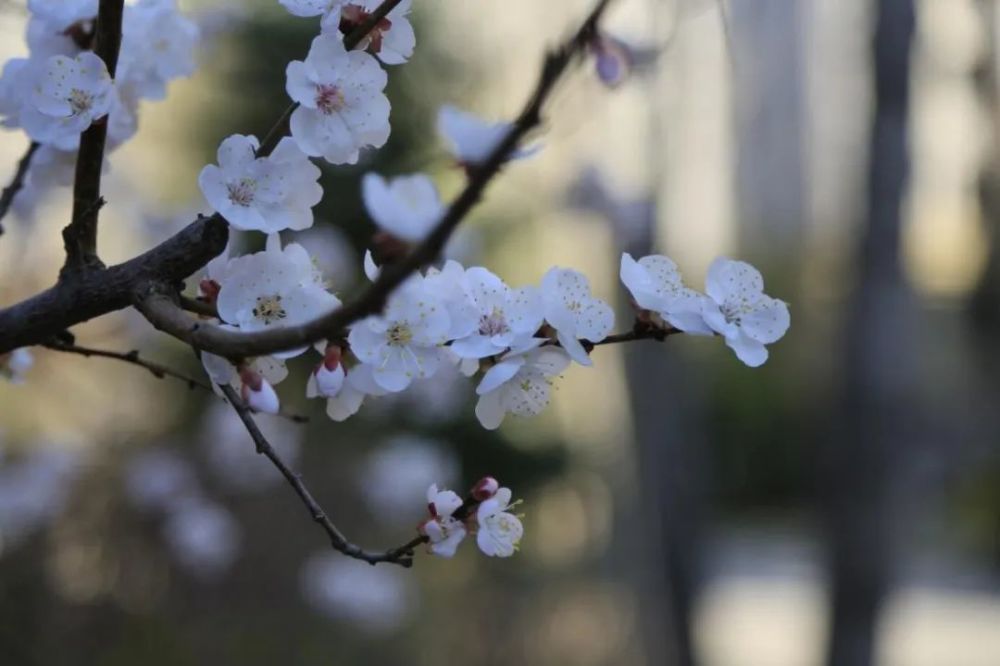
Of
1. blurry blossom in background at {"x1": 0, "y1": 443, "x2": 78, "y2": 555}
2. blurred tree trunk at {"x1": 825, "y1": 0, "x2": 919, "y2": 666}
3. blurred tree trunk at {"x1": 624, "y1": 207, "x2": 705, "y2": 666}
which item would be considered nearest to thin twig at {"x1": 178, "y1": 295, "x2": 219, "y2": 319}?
blurry blossom in background at {"x1": 0, "y1": 443, "x2": 78, "y2": 555}

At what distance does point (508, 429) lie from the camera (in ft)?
14.4

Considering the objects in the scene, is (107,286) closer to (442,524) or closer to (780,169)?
(442,524)

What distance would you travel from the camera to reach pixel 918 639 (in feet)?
19.3

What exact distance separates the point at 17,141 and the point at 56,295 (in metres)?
2.27

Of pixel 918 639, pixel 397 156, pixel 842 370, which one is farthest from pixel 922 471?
pixel 918 639

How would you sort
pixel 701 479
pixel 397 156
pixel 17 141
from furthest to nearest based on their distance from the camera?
pixel 397 156 → pixel 701 479 → pixel 17 141

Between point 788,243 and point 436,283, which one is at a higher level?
point 436,283

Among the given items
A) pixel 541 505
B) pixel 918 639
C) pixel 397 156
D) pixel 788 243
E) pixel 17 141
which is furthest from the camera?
pixel 788 243

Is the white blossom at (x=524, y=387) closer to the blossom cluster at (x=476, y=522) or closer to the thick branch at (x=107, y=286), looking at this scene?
the blossom cluster at (x=476, y=522)

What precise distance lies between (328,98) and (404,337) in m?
0.17

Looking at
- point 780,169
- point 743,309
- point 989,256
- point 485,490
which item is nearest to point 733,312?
point 743,309

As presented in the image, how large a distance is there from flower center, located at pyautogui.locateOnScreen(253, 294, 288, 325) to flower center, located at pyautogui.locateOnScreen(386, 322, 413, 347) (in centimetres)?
7

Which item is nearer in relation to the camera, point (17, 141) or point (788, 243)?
point (17, 141)

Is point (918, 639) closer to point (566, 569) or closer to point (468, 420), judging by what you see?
point (566, 569)
